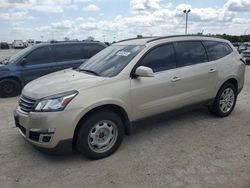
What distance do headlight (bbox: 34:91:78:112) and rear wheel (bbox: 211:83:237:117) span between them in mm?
3228

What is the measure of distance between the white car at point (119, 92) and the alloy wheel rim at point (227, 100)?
0.23ft

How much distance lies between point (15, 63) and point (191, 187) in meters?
7.13

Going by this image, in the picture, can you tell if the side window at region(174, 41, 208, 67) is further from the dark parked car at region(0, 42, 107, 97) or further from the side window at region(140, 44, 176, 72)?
the dark parked car at region(0, 42, 107, 97)

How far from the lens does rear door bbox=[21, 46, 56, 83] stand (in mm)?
8664

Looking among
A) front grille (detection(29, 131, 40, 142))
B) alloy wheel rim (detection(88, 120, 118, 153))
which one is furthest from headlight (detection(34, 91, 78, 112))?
alloy wheel rim (detection(88, 120, 118, 153))

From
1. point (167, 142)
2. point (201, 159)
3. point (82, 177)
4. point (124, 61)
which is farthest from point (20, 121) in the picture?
point (201, 159)

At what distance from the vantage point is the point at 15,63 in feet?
28.2

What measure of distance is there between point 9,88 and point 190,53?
6.02 meters

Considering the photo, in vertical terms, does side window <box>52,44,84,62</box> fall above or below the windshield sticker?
below

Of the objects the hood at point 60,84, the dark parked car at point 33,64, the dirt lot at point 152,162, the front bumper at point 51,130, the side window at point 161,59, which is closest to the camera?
the dirt lot at point 152,162

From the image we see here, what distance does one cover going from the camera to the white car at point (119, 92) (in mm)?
3660

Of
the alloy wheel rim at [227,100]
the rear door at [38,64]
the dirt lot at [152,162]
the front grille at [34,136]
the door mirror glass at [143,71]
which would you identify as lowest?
the dirt lot at [152,162]

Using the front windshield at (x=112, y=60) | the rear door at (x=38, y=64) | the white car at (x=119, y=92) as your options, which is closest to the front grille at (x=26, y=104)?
the white car at (x=119, y=92)

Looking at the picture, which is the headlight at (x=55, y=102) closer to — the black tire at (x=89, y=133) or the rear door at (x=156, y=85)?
the black tire at (x=89, y=133)
